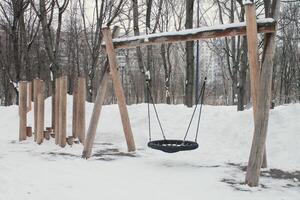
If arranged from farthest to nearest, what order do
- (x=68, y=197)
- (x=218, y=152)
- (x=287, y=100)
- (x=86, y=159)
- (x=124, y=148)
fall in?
(x=287, y=100) → (x=124, y=148) → (x=218, y=152) → (x=86, y=159) → (x=68, y=197)

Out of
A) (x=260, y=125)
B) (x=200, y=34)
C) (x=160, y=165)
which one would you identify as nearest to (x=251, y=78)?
(x=260, y=125)

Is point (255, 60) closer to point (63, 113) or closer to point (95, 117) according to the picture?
point (95, 117)

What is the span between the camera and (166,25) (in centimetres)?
2927

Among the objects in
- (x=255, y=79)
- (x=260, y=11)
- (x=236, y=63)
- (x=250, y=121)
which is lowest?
(x=250, y=121)

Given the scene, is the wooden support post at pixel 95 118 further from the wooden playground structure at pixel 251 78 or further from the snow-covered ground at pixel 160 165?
the snow-covered ground at pixel 160 165

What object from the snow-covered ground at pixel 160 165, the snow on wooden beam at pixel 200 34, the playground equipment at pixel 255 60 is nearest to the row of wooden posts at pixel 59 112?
the snow-covered ground at pixel 160 165

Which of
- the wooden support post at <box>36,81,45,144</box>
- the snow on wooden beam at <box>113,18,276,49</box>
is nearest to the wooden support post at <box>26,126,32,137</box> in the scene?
the wooden support post at <box>36,81,45,144</box>

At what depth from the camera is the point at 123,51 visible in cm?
3300

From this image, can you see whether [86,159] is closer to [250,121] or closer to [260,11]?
[250,121]

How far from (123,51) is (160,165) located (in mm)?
26636

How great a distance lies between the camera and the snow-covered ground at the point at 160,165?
5.09m

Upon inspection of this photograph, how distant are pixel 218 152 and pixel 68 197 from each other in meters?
4.23

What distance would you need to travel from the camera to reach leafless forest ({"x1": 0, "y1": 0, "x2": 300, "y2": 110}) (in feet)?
56.3

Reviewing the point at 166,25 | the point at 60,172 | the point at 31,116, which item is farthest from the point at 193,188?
the point at 166,25
